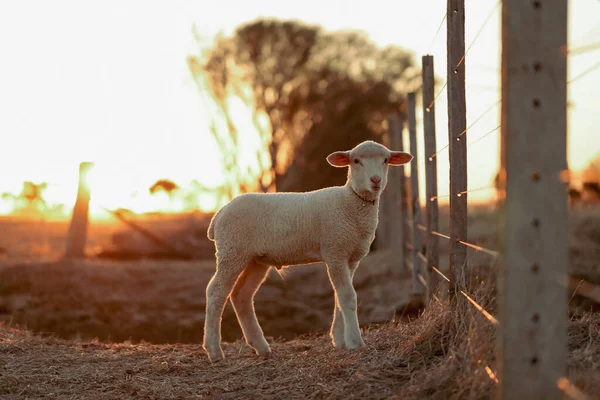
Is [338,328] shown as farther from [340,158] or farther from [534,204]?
[534,204]

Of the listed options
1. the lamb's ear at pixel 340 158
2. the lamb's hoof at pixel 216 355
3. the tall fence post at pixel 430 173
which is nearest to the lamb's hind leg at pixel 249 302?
the lamb's hoof at pixel 216 355

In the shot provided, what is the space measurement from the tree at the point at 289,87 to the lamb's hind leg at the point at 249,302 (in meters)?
17.0

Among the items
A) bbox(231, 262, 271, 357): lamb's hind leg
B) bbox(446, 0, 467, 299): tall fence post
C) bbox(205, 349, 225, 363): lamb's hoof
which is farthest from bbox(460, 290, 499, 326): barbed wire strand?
bbox(205, 349, 225, 363): lamb's hoof

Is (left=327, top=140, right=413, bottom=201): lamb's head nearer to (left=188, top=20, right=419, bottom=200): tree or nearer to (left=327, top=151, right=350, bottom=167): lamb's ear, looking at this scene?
(left=327, top=151, right=350, bottom=167): lamb's ear

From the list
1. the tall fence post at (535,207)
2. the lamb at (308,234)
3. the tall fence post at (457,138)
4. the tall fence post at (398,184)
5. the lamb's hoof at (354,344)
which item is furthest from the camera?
the tall fence post at (398,184)

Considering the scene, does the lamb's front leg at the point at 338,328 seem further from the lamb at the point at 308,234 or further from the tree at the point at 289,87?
the tree at the point at 289,87

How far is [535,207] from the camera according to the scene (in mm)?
2818

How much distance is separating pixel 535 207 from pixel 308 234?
3119mm

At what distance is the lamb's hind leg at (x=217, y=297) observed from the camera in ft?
19.4

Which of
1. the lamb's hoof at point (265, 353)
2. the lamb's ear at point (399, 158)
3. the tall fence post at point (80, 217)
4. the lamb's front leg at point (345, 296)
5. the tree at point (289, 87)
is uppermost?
the tree at point (289, 87)

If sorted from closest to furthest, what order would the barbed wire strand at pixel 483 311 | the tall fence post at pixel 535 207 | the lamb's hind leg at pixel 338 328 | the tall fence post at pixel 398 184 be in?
1. the tall fence post at pixel 535 207
2. the barbed wire strand at pixel 483 311
3. the lamb's hind leg at pixel 338 328
4. the tall fence post at pixel 398 184

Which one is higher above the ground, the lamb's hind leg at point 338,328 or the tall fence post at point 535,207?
the tall fence post at point 535,207

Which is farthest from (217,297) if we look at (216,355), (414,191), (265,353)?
(414,191)

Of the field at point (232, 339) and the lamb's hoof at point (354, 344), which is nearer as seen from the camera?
the field at point (232, 339)
